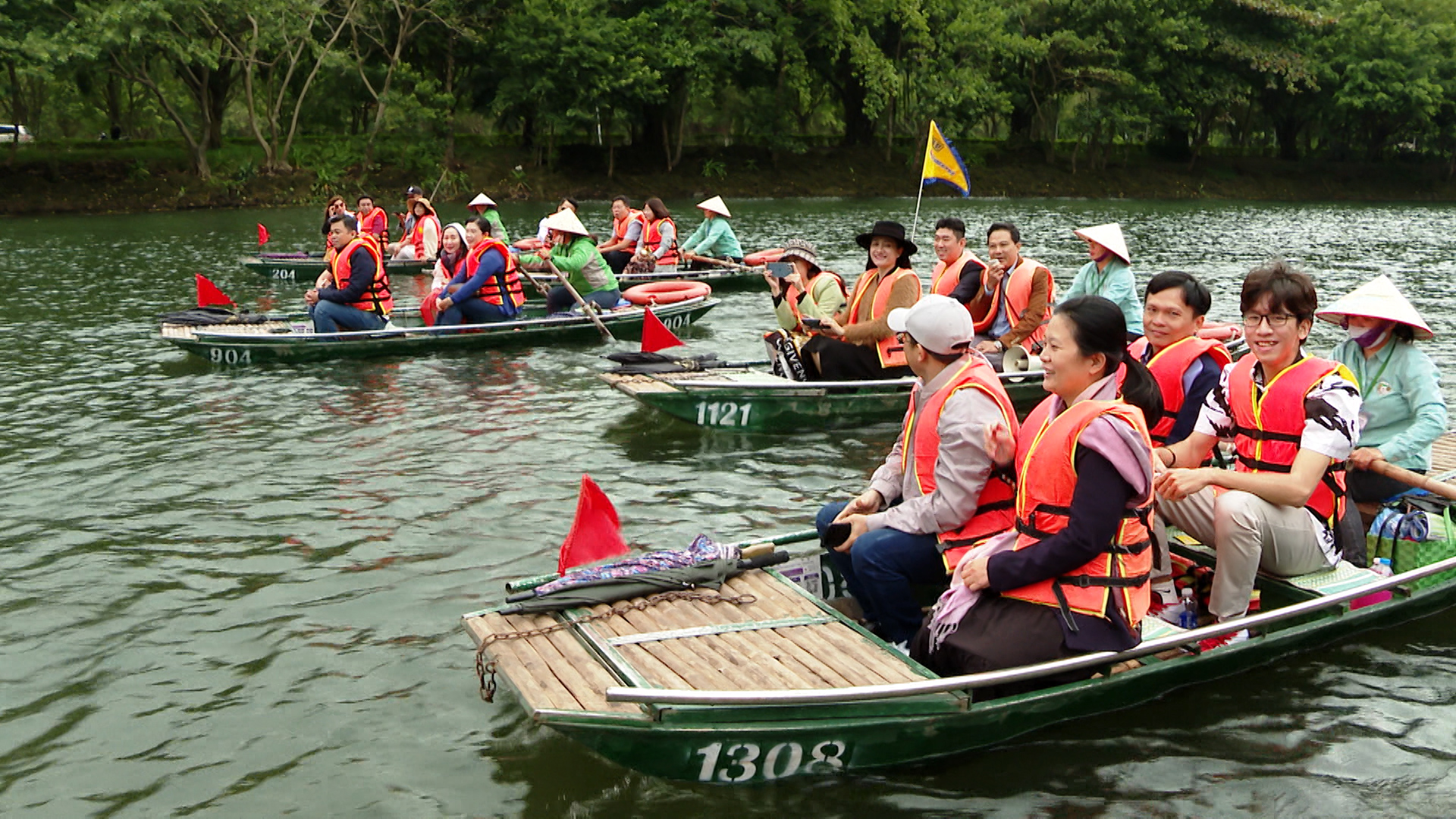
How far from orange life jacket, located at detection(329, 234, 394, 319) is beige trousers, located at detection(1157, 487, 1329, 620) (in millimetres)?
10839

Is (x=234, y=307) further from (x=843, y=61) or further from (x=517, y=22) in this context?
(x=843, y=61)

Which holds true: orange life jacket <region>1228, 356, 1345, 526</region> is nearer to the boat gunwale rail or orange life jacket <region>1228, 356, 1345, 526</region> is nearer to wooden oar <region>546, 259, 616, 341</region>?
the boat gunwale rail

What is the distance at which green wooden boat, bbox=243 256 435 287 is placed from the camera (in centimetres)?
2252

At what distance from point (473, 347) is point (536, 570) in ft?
25.7

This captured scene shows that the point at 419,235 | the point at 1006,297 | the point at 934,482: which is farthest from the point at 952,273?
the point at 419,235

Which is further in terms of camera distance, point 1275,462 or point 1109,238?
point 1109,238

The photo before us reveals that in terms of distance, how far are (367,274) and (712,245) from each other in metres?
8.07

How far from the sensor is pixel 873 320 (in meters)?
10.7

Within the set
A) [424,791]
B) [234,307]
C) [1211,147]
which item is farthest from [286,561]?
[1211,147]

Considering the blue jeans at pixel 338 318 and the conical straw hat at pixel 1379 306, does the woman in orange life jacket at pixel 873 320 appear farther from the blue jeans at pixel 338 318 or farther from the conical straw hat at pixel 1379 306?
the blue jeans at pixel 338 318

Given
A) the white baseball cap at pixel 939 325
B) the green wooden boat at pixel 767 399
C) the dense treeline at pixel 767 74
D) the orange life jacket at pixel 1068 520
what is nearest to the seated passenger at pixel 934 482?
the white baseball cap at pixel 939 325

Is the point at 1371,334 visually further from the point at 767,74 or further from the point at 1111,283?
the point at 767,74

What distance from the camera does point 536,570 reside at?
782 centimetres

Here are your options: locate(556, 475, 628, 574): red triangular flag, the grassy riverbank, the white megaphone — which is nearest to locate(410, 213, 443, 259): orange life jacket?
the white megaphone
